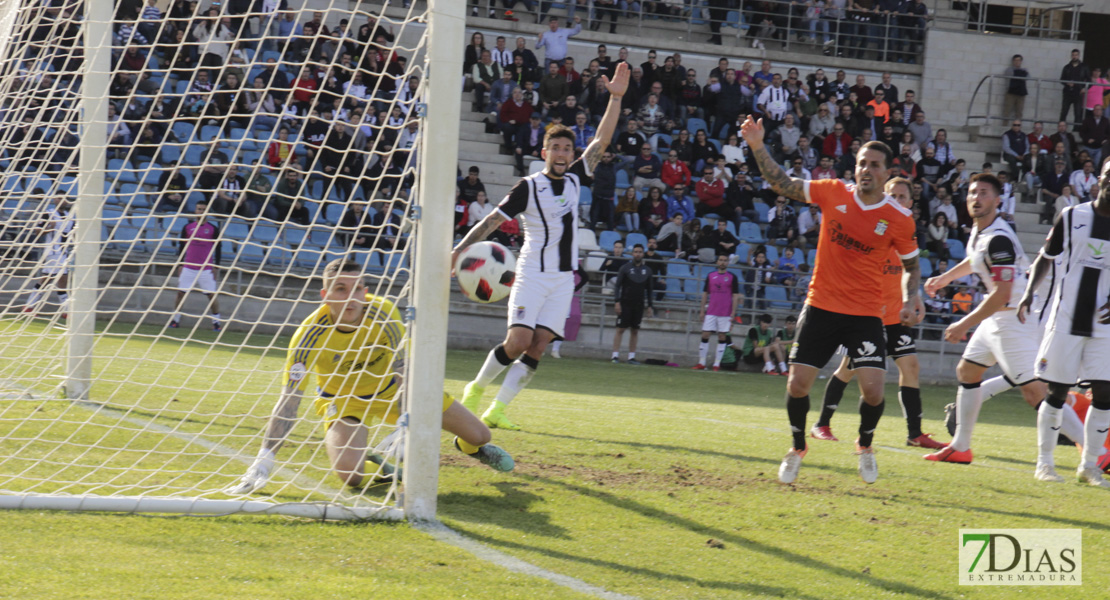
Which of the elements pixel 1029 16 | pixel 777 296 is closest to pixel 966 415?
pixel 777 296

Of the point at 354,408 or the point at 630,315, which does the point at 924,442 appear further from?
the point at 630,315

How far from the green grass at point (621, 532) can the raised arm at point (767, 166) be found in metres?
1.90

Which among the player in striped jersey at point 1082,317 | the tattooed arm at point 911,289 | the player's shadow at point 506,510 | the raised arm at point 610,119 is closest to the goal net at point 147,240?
the player's shadow at point 506,510

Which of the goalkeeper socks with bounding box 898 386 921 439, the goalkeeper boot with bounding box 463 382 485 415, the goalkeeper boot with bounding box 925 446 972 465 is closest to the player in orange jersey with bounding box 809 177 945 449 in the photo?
the goalkeeper socks with bounding box 898 386 921 439

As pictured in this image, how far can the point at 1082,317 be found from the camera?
672cm

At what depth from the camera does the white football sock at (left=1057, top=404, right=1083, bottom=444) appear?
768cm

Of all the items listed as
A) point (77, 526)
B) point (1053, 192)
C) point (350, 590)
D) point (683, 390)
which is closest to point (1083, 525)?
point (350, 590)

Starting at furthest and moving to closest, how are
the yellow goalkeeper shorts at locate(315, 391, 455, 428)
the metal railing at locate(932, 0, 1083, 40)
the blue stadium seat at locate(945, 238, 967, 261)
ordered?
the metal railing at locate(932, 0, 1083, 40) → the blue stadium seat at locate(945, 238, 967, 261) → the yellow goalkeeper shorts at locate(315, 391, 455, 428)

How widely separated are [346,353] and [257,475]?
859 millimetres

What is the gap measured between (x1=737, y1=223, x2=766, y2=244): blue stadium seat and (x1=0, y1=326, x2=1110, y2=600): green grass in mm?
11811

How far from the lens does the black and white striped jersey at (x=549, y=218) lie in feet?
25.1

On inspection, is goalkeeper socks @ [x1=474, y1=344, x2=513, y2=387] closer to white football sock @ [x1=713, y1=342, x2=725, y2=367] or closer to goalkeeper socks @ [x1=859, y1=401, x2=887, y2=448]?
goalkeeper socks @ [x1=859, y1=401, x2=887, y2=448]

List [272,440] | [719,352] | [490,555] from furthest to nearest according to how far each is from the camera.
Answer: [719,352]
[272,440]
[490,555]

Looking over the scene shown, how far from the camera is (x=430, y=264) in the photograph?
15.3 feet
